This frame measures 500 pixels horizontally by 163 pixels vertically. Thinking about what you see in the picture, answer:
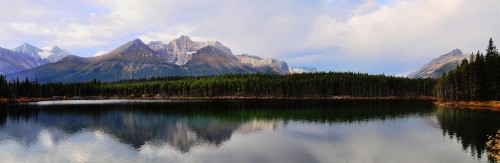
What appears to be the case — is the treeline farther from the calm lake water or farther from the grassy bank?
the calm lake water

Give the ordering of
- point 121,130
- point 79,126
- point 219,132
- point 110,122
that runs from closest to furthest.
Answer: point 219,132
point 121,130
point 79,126
point 110,122

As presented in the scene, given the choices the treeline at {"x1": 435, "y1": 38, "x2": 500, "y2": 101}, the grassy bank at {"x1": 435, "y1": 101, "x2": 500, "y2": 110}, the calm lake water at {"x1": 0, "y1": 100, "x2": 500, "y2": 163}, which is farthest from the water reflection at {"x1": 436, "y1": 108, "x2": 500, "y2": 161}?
the treeline at {"x1": 435, "y1": 38, "x2": 500, "y2": 101}

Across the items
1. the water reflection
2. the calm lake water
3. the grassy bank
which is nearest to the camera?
the calm lake water

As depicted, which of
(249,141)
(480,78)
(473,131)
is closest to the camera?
(249,141)

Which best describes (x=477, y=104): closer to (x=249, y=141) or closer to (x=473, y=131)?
(x=473, y=131)

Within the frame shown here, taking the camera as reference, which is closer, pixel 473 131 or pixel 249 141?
pixel 249 141

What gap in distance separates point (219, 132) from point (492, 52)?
107520 millimetres

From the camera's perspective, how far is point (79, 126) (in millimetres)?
88312

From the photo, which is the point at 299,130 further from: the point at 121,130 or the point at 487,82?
the point at 487,82

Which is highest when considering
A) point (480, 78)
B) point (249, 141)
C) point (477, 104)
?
point (480, 78)

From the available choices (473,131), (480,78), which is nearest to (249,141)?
(473,131)

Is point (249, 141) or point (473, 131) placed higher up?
point (473, 131)

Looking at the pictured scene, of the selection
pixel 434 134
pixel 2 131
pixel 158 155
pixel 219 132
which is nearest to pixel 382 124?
pixel 434 134

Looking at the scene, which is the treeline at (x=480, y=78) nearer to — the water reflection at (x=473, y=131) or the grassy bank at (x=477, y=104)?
the grassy bank at (x=477, y=104)
